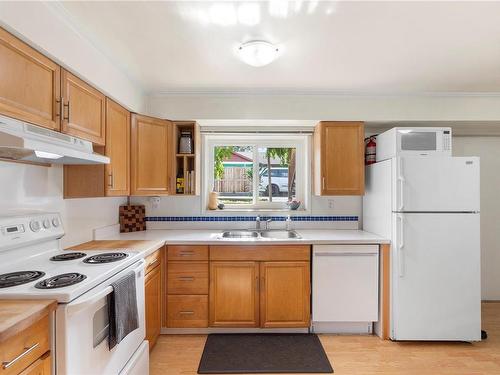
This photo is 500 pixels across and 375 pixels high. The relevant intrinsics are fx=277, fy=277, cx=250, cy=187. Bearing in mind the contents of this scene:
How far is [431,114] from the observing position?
2.77 m

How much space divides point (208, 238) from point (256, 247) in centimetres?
45

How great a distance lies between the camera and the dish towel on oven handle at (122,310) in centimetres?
146

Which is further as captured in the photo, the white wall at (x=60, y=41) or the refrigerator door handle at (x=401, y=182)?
the refrigerator door handle at (x=401, y=182)

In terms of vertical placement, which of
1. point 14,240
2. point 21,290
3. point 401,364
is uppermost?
point 14,240

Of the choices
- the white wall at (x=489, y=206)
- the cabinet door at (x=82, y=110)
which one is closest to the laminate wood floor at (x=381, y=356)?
the white wall at (x=489, y=206)

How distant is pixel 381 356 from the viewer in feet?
7.22

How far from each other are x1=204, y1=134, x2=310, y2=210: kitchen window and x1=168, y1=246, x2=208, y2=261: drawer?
92 cm

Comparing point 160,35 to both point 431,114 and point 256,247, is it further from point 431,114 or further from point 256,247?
point 431,114

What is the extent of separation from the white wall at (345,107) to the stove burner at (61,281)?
73.2 inches

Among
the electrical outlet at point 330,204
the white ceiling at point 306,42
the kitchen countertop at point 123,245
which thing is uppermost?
the white ceiling at point 306,42

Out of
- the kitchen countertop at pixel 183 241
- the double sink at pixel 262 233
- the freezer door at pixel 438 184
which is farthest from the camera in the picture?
the double sink at pixel 262 233

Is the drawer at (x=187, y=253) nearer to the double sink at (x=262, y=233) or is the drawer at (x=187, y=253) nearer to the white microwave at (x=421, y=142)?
the double sink at (x=262, y=233)

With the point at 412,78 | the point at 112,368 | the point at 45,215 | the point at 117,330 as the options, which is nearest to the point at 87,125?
the point at 45,215

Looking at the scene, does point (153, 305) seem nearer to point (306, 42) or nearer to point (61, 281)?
point (61, 281)
